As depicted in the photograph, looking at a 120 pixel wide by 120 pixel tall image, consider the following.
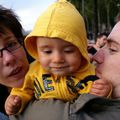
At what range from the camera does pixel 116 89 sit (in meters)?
2.37

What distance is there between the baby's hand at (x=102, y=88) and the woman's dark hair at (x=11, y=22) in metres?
1.15

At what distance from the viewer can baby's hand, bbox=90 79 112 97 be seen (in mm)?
2311

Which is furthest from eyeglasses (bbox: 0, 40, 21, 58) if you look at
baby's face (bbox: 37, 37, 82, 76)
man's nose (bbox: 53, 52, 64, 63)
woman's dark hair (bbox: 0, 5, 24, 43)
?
man's nose (bbox: 53, 52, 64, 63)

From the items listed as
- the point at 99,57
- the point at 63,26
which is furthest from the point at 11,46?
the point at 99,57

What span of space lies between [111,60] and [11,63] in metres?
0.98

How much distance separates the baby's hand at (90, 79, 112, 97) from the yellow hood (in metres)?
0.20

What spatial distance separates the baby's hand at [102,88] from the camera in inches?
91.0

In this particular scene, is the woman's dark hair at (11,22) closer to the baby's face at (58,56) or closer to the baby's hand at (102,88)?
the baby's face at (58,56)

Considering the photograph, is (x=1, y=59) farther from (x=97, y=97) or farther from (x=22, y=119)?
(x=97, y=97)

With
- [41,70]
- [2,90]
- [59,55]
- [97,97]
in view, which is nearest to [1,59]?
[2,90]

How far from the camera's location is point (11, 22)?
11.0 ft

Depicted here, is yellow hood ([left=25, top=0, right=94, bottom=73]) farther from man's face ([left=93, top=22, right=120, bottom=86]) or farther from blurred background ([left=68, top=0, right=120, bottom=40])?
blurred background ([left=68, top=0, right=120, bottom=40])

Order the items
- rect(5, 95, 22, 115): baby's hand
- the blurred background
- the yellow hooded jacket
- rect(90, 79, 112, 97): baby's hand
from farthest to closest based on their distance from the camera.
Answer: the blurred background → rect(5, 95, 22, 115): baby's hand → the yellow hooded jacket → rect(90, 79, 112, 97): baby's hand

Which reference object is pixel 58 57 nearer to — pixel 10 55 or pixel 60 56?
pixel 60 56
